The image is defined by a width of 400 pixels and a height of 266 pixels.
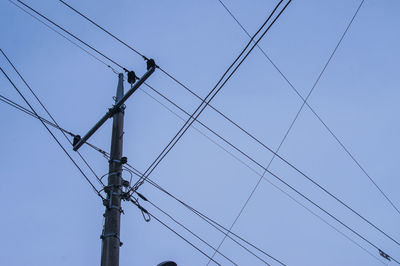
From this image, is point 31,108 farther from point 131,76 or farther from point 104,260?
point 104,260

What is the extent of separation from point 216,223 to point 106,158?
2.83m

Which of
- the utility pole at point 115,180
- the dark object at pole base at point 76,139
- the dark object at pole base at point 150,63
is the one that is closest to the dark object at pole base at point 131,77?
the utility pole at point 115,180

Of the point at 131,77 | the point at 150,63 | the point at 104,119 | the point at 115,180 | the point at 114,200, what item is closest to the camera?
the point at 114,200

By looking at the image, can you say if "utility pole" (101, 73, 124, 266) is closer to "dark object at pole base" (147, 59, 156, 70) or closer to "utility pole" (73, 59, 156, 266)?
"utility pole" (73, 59, 156, 266)

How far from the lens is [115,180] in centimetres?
609

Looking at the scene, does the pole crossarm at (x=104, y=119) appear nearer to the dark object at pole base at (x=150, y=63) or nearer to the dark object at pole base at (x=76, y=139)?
the dark object at pole base at (x=76, y=139)

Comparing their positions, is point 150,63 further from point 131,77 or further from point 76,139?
point 76,139

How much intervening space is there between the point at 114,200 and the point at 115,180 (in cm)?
39

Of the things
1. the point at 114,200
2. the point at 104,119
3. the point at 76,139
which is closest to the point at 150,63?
the point at 104,119

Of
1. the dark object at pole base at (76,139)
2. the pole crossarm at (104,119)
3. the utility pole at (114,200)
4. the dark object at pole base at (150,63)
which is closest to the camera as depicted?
the utility pole at (114,200)

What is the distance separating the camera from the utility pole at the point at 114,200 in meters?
5.21

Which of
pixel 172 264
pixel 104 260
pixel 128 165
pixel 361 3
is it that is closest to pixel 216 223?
pixel 128 165

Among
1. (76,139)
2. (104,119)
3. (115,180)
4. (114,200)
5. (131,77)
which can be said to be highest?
(131,77)

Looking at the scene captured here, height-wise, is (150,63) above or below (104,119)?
above
